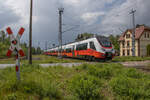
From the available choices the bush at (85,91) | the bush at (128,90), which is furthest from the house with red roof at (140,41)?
the bush at (85,91)

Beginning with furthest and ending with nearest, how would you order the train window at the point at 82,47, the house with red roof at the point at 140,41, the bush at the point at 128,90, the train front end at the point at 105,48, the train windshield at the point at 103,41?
the house with red roof at the point at 140,41 → the train window at the point at 82,47 → the train windshield at the point at 103,41 → the train front end at the point at 105,48 → the bush at the point at 128,90

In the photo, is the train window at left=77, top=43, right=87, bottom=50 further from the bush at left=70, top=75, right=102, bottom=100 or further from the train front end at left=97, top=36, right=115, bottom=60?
the bush at left=70, top=75, right=102, bottom=100

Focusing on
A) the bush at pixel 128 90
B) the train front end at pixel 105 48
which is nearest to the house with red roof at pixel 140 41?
the train front end at pixel 105 48

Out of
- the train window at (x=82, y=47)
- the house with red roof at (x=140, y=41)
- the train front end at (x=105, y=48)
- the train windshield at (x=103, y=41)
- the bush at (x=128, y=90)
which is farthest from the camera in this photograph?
the house with red roof at (x=140, y=41)

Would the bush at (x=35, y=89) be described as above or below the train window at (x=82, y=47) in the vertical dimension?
below

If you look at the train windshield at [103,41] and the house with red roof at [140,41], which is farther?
the house with red roof at [140,41]

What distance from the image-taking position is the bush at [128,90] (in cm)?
358

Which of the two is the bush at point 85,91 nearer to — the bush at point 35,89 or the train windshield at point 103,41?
the bush at point 35,89

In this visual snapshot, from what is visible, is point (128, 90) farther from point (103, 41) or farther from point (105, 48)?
point (103, 41)

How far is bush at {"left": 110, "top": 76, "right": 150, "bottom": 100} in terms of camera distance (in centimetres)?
358

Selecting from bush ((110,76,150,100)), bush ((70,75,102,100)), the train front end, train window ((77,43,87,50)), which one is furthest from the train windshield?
bush ((70,75,102,100))

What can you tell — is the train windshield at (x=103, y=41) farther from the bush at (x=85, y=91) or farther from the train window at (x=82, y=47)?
the bush at (x=85, y=91)

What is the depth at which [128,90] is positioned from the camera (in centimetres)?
374

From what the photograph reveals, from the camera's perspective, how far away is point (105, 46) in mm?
14969
